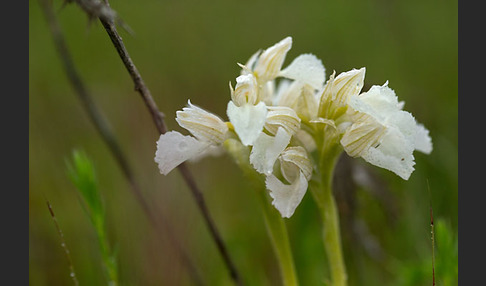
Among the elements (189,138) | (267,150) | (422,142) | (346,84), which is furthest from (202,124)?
(422,142)

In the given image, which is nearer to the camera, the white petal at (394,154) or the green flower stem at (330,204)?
the white petal at (394,154)

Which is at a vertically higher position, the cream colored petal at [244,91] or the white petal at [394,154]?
the cream colored petal at [244,91]

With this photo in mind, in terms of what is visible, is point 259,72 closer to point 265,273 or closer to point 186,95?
point 265,273

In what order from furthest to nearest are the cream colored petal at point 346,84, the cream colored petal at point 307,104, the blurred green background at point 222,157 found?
the blurred green background at point 222,157, the cream colored petal at point 307,104, the cream colored petal at point 346,84

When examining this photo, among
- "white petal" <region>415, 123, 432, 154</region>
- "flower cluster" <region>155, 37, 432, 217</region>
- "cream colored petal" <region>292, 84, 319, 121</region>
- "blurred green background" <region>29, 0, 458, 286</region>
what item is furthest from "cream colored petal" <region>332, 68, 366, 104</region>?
"blurred green background" <region>29, 0, 458, 286</region>

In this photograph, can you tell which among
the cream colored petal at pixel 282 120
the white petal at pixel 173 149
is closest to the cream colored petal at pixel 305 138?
the cream colored petal at pixel 282 120

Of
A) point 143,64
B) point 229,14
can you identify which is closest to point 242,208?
point 143,64

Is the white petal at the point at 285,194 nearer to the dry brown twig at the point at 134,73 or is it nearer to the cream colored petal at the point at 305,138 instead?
the cream colored petal at the point at 305,138
